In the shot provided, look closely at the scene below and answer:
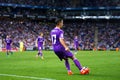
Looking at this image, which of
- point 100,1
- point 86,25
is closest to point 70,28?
point 86,25

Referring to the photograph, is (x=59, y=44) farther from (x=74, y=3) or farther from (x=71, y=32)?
(x=74, y=3)

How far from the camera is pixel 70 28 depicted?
85.9m

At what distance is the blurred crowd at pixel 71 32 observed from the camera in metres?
73.6

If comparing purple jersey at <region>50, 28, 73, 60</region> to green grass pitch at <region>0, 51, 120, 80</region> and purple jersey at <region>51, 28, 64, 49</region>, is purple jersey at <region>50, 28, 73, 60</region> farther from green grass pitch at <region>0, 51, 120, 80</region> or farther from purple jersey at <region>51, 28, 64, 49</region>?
green grass pitch at <region>0, 51, 120, 80</region>

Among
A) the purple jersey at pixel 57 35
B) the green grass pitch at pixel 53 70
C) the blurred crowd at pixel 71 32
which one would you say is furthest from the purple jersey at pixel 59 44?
the blurred crowd at pixel 71 32

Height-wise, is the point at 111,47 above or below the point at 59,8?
below

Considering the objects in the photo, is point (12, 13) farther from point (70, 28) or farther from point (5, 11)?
point (70, 28)

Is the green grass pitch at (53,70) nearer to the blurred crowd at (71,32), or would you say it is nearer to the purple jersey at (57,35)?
the purple jersey at (57,35)

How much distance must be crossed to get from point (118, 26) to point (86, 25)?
7904mm

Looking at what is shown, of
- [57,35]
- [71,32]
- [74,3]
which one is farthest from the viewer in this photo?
[74,3]

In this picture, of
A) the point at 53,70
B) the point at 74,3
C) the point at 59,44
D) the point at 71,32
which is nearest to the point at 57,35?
the point at 59,44

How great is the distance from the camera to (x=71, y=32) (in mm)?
83250

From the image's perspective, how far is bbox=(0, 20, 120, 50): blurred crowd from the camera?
73613 mm

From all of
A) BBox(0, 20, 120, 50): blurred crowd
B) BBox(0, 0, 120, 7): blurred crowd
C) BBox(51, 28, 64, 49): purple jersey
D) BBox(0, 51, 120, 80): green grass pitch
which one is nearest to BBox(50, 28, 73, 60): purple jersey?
BBox(51, 28, 64, 49): purple jersey
